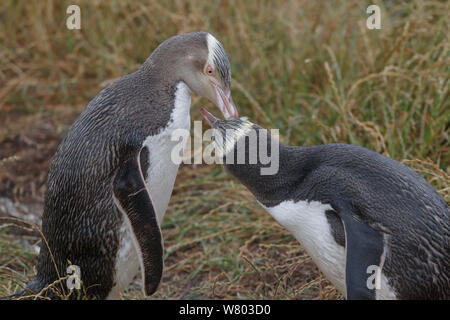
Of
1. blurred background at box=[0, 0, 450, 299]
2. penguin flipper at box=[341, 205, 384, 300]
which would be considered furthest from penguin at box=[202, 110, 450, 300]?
blurred background at box=[0, 0, 450, 299]

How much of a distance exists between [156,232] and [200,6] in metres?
2.83

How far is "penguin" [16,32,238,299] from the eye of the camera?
267 cm

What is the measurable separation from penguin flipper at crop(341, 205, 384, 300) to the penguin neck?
0.31 meters

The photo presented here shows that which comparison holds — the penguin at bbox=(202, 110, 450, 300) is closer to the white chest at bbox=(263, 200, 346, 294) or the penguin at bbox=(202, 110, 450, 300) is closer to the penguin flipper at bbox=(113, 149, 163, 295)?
the white chest at bbox=(263, 200, 346, 294)

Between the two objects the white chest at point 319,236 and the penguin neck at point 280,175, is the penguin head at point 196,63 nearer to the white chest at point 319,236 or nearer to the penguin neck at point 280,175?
the penguin neck at point 280,175

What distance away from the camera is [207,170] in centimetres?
452

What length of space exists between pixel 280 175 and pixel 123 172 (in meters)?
0.62

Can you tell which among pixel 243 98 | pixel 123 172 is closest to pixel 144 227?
pixel 123 172

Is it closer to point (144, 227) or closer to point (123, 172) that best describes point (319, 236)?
point (144, 227)

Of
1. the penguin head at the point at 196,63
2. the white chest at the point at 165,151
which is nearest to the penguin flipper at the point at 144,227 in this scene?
the white chest at the point at 165,151

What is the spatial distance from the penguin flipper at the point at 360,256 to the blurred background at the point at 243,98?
2.33ft

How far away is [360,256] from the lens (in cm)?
232

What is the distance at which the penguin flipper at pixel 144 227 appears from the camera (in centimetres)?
265
